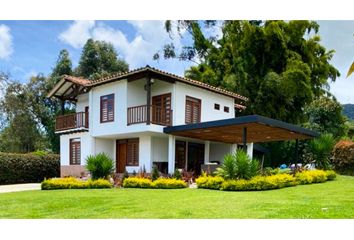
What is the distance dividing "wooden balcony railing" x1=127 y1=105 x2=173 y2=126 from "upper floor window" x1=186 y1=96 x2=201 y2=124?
122 cm

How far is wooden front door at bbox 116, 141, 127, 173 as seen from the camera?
21828 mm

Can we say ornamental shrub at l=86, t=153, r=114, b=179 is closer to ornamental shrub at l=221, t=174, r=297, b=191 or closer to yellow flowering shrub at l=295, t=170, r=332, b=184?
ornamental shrub at l=221, t=174, r=297, b=191

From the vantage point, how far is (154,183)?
16719mm

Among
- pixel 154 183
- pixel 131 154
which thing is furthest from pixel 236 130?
pixel 131 154

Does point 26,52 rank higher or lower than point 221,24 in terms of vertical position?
lower

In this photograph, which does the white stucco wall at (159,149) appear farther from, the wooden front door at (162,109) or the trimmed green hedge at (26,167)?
the trimmed green hedge at (26,167)

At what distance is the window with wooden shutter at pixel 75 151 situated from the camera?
76.1 ft

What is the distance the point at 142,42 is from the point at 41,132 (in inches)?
745

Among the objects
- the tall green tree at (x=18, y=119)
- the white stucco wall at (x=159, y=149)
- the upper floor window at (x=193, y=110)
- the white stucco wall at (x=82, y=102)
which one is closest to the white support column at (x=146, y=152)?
the white stucco wall at (x=159, y=149)

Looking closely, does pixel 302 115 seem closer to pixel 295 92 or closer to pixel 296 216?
pixel 295 92

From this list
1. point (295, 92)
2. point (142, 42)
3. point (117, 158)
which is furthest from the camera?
point (295, 92)

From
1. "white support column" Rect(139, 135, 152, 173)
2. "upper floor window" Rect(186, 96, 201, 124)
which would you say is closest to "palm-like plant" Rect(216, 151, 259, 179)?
"white support column" Rect(139, 135, 152, 173)
